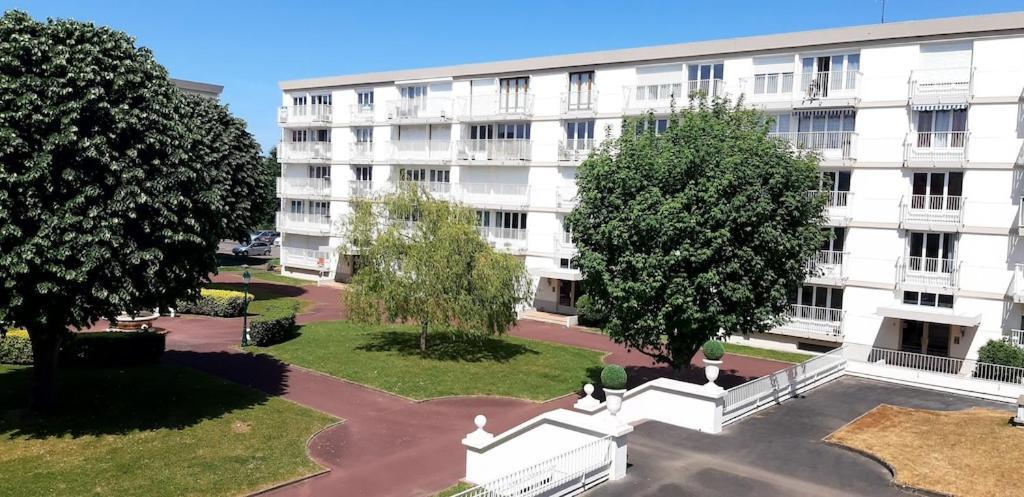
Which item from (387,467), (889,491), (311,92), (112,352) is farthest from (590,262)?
(311,92)

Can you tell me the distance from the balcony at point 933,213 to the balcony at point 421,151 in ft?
86.9

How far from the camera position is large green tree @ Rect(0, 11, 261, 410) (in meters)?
17.1

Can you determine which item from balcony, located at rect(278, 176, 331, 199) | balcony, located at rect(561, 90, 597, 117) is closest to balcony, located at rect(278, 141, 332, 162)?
balcony, located at rect(278, 176, 331, 199)

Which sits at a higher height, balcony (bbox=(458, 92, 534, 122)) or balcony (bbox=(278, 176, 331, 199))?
balcony (bbox=(458, 92, 534, 122))

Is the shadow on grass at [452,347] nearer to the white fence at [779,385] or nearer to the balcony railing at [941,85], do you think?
the white fence at [779,385]

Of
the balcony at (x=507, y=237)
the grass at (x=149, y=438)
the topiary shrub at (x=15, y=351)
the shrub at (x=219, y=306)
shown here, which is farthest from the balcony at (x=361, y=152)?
the grass at (x=149, y=438)

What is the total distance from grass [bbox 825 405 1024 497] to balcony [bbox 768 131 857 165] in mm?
14298

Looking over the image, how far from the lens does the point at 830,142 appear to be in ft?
111

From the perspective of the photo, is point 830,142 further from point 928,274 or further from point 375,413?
point 375,413

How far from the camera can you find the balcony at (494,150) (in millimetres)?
43750

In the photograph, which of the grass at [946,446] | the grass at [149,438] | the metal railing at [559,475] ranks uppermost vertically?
the metal railing at [559,475]

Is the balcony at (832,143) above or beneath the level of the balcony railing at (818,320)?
above

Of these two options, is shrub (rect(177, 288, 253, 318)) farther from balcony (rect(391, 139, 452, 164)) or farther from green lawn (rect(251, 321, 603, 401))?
balcony (rect(391, 139, 452, 164))

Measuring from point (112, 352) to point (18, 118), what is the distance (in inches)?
458
